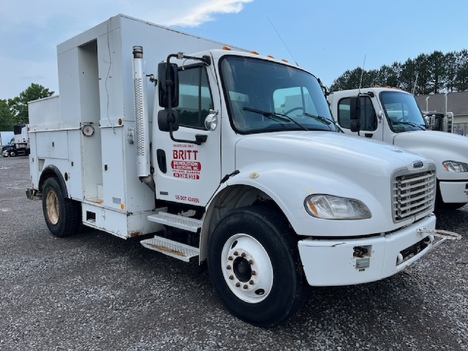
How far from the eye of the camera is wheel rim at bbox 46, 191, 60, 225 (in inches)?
254

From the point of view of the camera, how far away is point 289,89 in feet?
13.8

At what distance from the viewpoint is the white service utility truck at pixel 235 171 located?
114 inches

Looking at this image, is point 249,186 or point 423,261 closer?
point 249,186

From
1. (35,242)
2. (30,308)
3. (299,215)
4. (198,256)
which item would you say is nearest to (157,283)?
(198,256)

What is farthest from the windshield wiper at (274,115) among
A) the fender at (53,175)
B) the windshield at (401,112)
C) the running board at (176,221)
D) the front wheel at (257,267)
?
the windshield at (401,112)

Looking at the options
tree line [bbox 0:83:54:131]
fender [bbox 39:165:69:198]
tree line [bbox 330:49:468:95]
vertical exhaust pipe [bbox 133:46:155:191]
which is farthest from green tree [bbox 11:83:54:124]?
vertical exhaust pipe [bbox 133:46:155:191]

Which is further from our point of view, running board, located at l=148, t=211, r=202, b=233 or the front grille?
running board, located at l=148, t=211, r=202, b=233

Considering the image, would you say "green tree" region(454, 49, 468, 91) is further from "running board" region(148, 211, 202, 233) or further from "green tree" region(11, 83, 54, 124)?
"running board" region(148, 211, 202, 233)

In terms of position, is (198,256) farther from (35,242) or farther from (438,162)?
(438,162)

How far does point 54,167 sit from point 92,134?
1.19 m

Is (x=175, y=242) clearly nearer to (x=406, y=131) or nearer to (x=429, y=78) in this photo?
(x=406, y=131)

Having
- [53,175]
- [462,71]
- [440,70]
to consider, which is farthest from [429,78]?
[53,175]

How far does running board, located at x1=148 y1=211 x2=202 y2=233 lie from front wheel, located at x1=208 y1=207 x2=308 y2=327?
23.0 inches

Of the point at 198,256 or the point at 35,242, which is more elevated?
the point at 198,256
